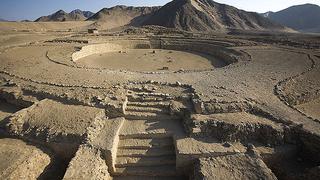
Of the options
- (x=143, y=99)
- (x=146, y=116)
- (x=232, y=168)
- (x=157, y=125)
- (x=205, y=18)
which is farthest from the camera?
(x=205, y=18)

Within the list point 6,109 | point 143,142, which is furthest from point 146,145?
point 6,109

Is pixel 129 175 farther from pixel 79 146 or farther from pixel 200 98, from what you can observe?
pixel 200 98

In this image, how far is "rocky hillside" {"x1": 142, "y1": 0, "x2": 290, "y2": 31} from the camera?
44.8 metres

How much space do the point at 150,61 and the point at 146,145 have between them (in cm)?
1171

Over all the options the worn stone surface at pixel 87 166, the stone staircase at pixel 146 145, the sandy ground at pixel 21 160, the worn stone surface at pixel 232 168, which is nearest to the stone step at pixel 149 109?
the stone staircase at pixel 146 145

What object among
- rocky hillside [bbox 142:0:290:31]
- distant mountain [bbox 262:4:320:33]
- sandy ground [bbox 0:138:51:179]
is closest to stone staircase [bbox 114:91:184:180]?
sandy ground [bbox 0:138:51:179]

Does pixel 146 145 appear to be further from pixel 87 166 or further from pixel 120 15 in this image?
pixel 120 15

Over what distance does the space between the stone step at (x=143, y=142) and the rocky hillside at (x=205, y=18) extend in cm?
3617

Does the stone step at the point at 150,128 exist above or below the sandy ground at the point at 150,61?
below

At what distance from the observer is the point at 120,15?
6600 centimetres

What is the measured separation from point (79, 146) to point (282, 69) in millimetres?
11410

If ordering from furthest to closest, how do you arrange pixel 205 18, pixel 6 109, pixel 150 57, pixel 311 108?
pixel 205 18 → pixel 150 57 → pixel 311 108 → pixel 6 109

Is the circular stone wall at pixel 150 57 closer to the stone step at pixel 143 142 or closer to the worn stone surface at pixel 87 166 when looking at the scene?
the stone step at pixel 143 142

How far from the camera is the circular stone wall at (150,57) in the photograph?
58.9ft
